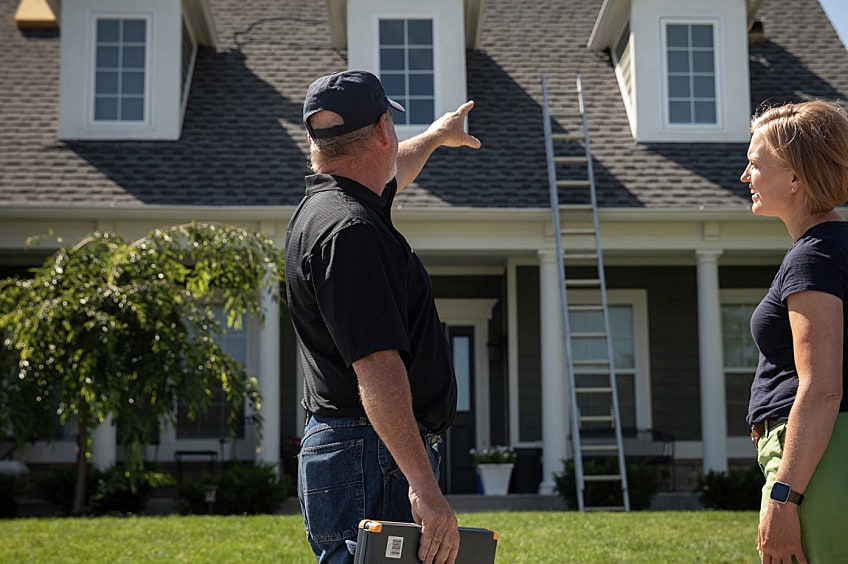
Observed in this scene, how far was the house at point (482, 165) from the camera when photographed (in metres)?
11.6

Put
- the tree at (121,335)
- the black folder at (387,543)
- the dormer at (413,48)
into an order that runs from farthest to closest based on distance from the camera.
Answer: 1. the dormer at (413,48)
2. the tree at (121,335)
3. the black folder at (387,543)

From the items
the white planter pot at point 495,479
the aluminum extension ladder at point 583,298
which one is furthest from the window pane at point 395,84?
the white planter pot at point 495,479

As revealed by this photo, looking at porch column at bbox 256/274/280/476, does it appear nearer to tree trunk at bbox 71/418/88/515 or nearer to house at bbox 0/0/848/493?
house at bbox 0/0/848/493

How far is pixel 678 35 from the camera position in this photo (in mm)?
13023

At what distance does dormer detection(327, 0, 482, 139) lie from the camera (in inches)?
501

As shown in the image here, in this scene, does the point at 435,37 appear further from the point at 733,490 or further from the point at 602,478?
the point at 733,490

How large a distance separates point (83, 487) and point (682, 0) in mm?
8617

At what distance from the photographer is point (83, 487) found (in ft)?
32.7

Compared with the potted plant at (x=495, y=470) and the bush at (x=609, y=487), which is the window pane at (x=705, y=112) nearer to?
the bush at (x=609, y=487)

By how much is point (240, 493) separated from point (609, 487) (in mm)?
3557

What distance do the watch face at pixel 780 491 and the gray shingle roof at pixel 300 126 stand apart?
30.5ft

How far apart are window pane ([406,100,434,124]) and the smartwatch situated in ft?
34.4

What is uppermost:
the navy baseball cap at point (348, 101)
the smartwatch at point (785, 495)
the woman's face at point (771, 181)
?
the navy baseball cap at point (348, 101)

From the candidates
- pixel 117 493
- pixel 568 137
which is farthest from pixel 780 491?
pixel 568 137
